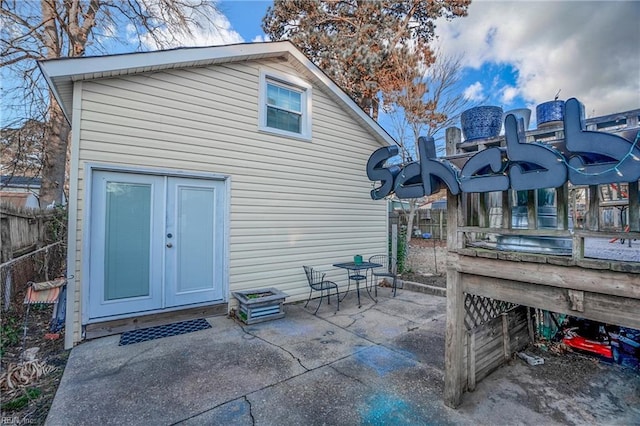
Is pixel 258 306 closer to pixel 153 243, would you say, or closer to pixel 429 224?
pixel 153 243

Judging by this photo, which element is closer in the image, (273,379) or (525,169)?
(525,169)

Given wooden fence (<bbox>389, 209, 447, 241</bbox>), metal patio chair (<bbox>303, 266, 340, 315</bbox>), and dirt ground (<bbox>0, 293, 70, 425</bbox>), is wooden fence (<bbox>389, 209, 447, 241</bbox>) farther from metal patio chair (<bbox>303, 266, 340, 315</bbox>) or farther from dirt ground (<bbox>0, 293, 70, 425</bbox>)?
dirt ground (<bbox>0, 293, 70, 425</bbox>)

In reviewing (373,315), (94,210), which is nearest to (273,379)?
(373,315)

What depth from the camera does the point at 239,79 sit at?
5156 millimetres

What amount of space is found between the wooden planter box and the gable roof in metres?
3.58

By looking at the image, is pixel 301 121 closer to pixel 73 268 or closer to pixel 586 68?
pixel 73 268

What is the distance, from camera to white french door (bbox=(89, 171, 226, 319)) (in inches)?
157

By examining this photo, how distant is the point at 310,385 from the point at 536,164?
2.66m

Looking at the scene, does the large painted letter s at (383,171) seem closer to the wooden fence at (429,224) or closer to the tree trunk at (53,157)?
the tree trunk at (53,157)

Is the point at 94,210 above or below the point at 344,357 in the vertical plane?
above

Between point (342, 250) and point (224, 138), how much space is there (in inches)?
132

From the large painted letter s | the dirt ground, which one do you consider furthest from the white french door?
the large painted letter s

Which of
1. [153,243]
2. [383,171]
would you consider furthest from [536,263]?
[153,243]

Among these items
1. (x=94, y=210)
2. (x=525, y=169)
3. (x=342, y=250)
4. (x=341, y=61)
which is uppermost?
(x=341, y=61)
